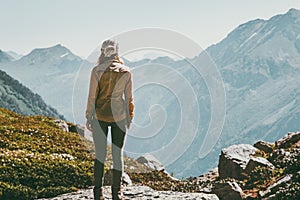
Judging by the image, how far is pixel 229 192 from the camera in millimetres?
16469

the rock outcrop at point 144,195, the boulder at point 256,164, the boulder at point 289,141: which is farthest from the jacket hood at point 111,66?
the boulder at point 289,141

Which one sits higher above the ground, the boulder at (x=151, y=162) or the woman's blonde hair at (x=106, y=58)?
the boulder at (x=151, y=162)

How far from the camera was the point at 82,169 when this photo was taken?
55.3 feet

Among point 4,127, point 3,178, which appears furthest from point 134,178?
point 3,178

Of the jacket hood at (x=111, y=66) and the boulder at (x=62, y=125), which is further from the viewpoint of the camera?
the boulder at (x=62, y=125)

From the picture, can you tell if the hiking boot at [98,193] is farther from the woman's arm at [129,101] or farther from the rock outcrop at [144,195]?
the woman's arm at [129,101]

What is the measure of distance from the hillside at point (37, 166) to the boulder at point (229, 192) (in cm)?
534

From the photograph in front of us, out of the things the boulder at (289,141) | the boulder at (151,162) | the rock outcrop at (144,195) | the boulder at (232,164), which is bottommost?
the rock outcrop at (144,195)

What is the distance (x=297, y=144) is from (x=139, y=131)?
1189cm

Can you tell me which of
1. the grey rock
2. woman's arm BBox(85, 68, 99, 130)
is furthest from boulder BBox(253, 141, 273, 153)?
woman's arm BBox(85, 68, 99, 130)

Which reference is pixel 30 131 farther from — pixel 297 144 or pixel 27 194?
pixel 297 144

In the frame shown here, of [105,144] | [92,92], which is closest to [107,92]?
[92,92]

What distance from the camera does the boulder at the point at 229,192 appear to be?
53.8 feet

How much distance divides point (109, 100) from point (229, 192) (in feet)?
26.8
